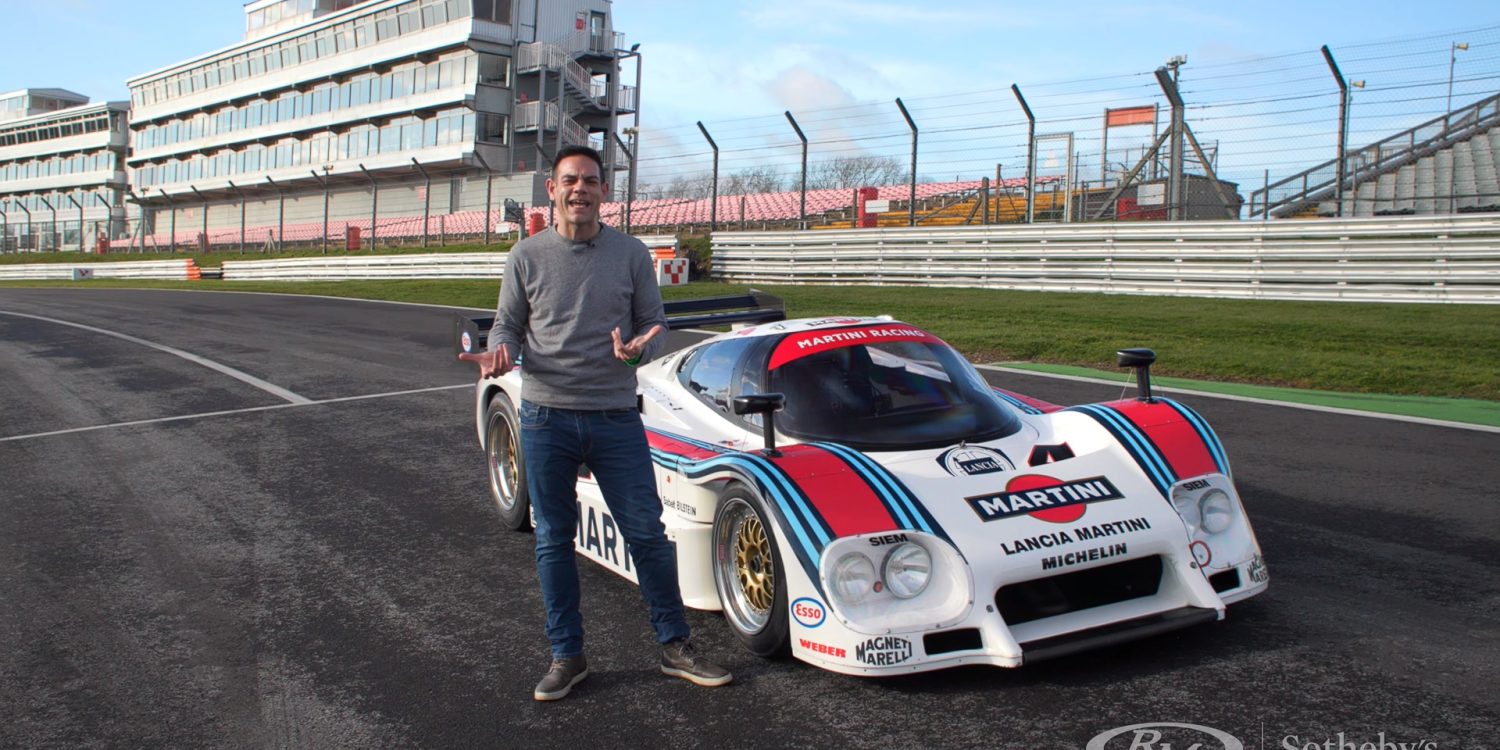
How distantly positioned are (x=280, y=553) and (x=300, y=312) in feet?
56.2

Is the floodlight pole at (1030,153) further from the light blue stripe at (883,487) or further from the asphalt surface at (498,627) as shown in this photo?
Answer: the light blue stripe at (883,487)

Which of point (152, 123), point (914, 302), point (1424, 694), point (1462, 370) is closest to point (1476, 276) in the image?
point (1462, 370)

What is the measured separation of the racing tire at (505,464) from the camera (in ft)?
20.4

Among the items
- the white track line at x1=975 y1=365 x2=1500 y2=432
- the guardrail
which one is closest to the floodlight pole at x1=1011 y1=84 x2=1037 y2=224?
the guardrail

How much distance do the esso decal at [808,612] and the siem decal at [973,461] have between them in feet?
2.87

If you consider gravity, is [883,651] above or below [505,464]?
below

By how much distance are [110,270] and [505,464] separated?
5033 centimetres

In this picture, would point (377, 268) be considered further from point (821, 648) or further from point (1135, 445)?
point (821, 648)

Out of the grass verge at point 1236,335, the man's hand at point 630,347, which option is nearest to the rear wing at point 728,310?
the man's hand at point 630,347

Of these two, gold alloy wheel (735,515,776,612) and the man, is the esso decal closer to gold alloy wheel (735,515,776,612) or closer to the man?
gold alloy wheel (735,515,776,612)

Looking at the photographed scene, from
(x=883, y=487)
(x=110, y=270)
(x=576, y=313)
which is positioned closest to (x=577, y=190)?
(x=576, y=313)

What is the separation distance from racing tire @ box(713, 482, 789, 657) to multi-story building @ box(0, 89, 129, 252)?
7822 cm

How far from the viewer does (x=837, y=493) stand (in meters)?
4.16

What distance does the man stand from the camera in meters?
4.03
